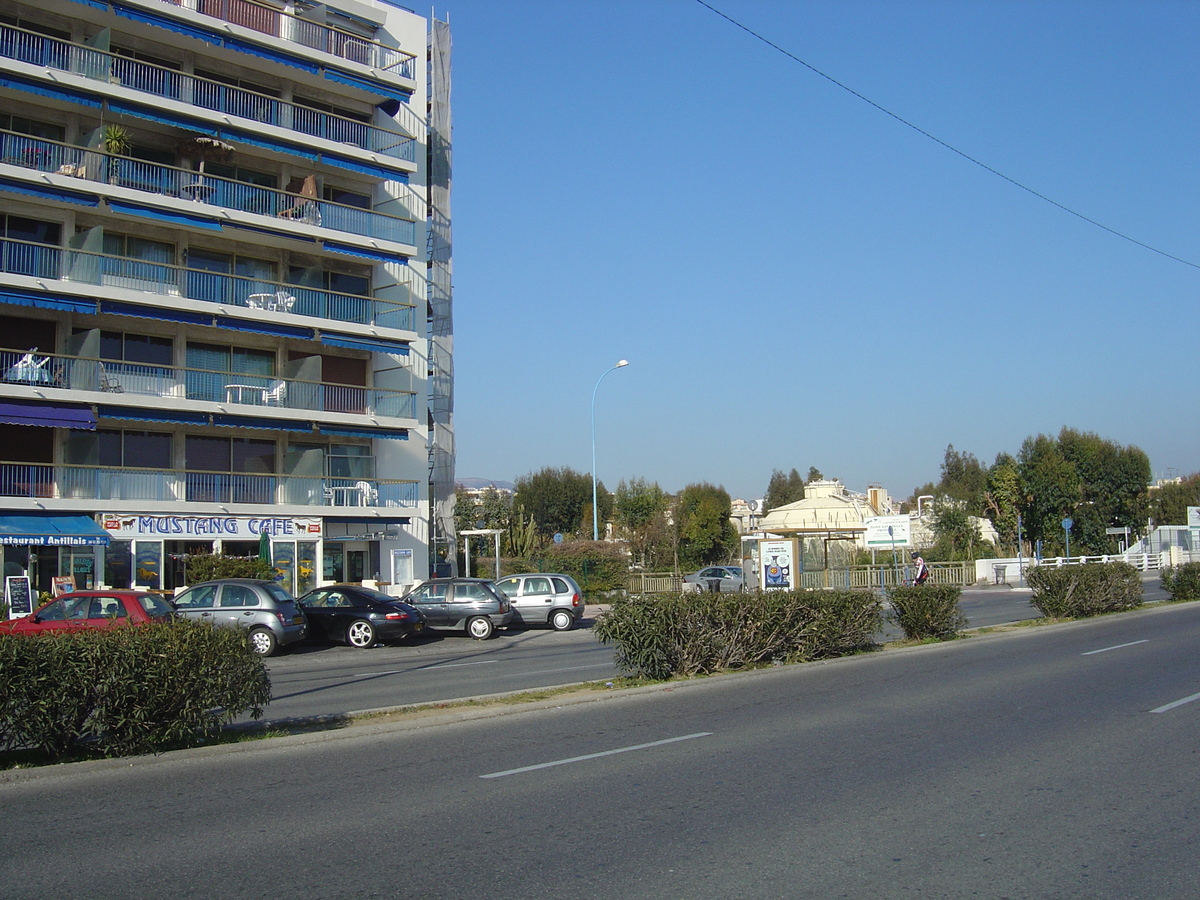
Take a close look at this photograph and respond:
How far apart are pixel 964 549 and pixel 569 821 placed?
183 ft

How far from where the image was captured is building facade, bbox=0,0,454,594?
2831 centimetres

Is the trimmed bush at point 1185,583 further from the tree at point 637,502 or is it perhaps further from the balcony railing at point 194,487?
the tree at point 637,502

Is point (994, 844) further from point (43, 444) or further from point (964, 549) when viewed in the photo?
point (964, 549)

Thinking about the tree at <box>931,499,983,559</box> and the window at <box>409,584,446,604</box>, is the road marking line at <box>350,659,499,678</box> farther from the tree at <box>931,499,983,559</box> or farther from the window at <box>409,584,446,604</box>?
the tree at <box>931,499,983,559</box>

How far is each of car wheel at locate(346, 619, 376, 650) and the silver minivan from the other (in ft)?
16.6

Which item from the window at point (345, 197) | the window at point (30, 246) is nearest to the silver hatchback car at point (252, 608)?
the window at point (30, 246)

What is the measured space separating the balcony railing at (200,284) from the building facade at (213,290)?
7 centimetres

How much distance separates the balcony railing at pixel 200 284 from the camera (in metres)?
28.0

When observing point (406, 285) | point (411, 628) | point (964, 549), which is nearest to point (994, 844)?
point (411, 628)

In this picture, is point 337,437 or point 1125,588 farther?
point 337,437

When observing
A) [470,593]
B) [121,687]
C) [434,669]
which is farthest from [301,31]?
[121,687]

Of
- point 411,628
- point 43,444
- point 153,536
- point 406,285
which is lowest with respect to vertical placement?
point 411,628

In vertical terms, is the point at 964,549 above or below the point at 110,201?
below

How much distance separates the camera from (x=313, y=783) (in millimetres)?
7832
